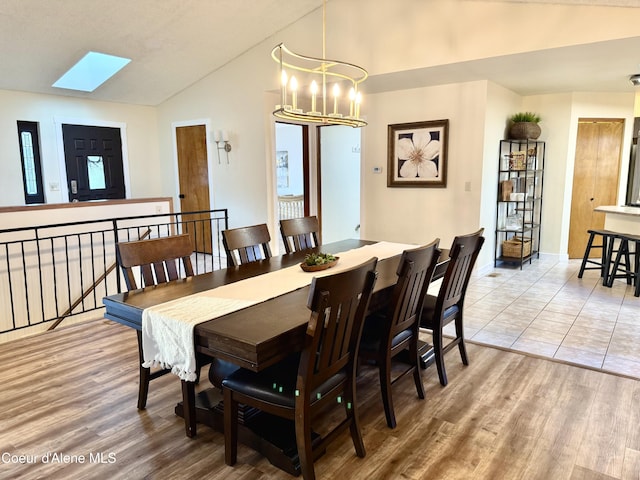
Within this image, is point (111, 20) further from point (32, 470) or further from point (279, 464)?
point (279, 464)

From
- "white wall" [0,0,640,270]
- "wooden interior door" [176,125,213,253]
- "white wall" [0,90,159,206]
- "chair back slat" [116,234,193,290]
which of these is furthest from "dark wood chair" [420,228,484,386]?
"white wall" [0,90,159,206]

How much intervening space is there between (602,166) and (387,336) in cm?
592

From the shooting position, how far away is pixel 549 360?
3113 millimetres

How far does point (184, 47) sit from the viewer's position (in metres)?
5.76

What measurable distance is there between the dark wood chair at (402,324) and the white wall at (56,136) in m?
5.67

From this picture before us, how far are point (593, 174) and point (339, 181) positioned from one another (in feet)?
12.7

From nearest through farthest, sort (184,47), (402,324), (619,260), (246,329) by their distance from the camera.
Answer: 1. (246,329)
2. (402,324)
3. (619,260)
4. (184,47)

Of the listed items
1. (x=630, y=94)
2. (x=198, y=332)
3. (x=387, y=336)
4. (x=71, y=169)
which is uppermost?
(x=630, y=94)

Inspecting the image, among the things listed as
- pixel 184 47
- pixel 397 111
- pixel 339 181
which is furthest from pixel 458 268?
pixel 339 181

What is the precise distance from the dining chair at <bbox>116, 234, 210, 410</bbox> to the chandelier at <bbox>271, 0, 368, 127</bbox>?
3.36 ft

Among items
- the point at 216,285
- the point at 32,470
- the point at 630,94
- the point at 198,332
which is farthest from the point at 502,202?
the point at 32,470

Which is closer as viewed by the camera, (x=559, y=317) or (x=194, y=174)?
(x=559, y=317)

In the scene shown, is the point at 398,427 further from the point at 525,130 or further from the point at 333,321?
the point at 525,130

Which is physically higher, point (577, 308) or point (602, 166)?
point (602, 166)
